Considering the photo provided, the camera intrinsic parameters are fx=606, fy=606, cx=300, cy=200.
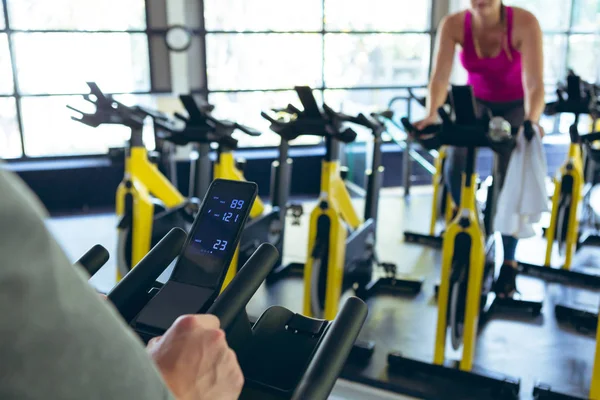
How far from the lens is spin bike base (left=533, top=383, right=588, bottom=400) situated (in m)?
2.43

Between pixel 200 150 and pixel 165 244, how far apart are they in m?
2.63

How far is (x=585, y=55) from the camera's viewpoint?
7.78 meters

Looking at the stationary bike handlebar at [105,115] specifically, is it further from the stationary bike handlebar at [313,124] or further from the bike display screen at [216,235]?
the bike display screen at [216,235]

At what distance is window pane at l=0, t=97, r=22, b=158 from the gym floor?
4.86 feet

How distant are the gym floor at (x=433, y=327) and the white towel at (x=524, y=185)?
655 mm

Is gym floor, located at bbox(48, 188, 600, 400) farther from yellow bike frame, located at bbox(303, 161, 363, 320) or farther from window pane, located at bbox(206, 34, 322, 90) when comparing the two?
window pane, located at bbox(206, 34, 322, 90)

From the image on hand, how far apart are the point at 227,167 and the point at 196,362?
2.95m

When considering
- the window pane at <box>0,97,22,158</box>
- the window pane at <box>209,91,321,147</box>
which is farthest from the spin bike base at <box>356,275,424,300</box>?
the window pane at <box>0,97,22,158</box>

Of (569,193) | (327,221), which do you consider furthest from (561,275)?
(327,221)

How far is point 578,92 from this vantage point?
370 centimetres

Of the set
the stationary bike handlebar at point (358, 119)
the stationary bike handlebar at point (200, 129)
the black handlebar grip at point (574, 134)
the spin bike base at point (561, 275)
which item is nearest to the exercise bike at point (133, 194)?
the stationary bike handlebar at point (200, 129)

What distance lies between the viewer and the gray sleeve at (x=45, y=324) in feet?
1.21

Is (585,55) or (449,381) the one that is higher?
(585,55)

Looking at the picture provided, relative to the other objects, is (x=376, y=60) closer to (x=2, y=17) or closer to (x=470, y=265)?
(x=2, y=17)
